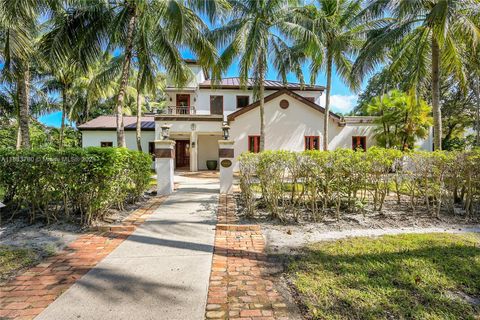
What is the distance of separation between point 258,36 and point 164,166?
25.2 ft

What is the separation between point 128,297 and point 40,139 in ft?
93.3

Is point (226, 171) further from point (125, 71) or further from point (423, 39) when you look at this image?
point (423, 39)

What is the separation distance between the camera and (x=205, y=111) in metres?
20.3

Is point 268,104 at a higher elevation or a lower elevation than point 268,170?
higher

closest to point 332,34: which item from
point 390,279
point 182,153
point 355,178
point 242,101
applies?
point 242,101

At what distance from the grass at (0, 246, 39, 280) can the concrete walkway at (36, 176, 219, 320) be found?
111 centimetres

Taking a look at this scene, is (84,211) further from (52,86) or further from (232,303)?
(52,86)

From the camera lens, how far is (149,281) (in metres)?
3.18

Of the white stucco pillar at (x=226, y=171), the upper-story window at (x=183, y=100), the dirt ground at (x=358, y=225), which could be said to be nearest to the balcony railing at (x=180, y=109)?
the upper-story window at (x=183, y=100)

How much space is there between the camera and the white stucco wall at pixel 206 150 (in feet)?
70.3

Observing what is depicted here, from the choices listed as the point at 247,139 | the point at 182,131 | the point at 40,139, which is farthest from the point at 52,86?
the point at 247,139

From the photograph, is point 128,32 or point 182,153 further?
point 182,153

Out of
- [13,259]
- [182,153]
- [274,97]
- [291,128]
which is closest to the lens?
[13,259]

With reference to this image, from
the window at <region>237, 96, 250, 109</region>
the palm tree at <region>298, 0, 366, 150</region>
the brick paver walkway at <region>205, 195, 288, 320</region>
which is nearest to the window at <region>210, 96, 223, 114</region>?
the window at <region>237, 96, 250, 109</region>
